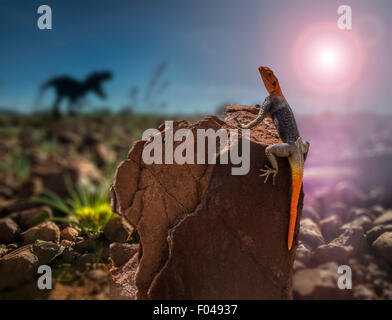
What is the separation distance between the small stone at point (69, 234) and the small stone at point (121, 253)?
1.95 ft

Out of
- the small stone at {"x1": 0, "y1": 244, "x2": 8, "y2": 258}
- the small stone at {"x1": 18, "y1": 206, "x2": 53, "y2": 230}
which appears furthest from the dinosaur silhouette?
the small stone at {"x1": 0, "y1": 244, "x2": 8, "y2": 258}

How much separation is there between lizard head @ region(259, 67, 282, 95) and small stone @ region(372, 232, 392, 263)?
1.74 m

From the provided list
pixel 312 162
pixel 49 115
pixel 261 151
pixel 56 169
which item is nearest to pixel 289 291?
pixel 261 151

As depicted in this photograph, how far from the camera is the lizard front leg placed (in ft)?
7.54

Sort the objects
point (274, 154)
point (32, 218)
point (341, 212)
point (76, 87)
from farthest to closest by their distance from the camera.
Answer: point (76, 87) → point (341, 212) → point (32, 218) → point (274, 154)

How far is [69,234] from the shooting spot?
338cm

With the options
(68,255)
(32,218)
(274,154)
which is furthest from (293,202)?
(32,218)


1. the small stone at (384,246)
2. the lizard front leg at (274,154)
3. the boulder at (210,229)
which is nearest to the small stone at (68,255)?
the boulder at (210,229)

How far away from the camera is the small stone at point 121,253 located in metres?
2.86

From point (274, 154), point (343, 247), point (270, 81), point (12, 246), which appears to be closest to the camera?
point (274, 154)

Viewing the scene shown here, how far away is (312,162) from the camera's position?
1048 cm

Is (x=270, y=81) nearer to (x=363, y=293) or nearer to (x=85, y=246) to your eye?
(x=363, y=293)

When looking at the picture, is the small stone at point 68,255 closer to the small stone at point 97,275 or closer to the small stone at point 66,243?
the small stone at point 66,243

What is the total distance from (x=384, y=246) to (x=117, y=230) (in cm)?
272
